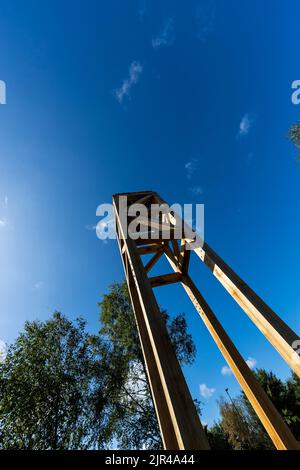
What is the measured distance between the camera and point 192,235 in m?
2.46

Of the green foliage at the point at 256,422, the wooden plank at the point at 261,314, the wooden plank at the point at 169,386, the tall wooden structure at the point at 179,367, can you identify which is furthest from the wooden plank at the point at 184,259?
the green foliage at the point at 256,422

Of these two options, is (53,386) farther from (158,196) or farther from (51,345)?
(158,196)

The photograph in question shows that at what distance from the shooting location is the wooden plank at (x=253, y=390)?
171cm

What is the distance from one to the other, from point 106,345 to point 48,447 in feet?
12.4

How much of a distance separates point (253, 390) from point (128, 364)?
917 centimetres

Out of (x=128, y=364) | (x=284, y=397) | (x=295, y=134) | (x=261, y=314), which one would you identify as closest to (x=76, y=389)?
(x=128, y=364)

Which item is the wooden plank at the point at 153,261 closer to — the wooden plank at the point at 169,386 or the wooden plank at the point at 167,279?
the wooden plank at the point at 167,279

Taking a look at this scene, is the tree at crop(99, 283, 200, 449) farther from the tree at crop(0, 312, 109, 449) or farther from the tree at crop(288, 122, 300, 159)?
the tree at crop(288, 122, 300, 159)

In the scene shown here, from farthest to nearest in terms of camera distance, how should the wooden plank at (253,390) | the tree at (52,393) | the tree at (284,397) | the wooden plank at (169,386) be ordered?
the tree at (284,397) → the tree at (52,393) → the wooden plank at (253,390) → the wooden plank at (169,386)

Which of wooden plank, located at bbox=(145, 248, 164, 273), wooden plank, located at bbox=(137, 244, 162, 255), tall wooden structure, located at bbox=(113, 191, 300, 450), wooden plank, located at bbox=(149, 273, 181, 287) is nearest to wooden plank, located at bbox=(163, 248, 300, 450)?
tall wooden structure, located at bbox=(113, 191, 300, 450)

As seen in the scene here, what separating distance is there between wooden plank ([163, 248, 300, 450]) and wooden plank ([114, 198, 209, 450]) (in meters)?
0.78

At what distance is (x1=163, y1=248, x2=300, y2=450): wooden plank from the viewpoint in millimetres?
1711

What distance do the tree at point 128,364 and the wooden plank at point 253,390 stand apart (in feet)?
27.7
